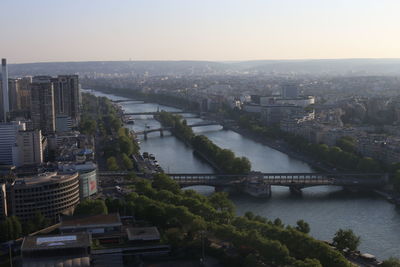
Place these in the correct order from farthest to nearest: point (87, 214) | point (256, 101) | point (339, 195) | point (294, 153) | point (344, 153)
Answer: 1. point (256, 101)
2. point (294, 153)
3. point (344, 153)
4. point (339, 195)
5. point (87, 214)

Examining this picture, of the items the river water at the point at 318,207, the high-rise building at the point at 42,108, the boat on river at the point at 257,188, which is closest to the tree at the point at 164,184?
the river water at the point at 318,207

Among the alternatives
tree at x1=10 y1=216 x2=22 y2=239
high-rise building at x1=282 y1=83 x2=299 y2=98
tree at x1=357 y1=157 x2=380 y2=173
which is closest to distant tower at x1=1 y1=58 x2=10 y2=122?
tree at x1=357 y1=157 x2=380 y2=173

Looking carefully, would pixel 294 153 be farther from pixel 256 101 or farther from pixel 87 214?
pixel 256 101

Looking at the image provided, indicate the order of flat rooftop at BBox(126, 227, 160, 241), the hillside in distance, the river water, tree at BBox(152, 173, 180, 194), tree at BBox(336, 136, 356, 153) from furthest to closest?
the hillside in distance → tree at BBox(336, 136, 356, 153) → tree at BBox(152, 173, 180, 194) → the river water → flat rooftop at BBox(126, 227, 160, 241)

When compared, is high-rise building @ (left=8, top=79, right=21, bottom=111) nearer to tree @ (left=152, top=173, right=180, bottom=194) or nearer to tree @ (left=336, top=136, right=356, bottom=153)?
tree @ (left=336, top=136, right=356, bottom=153)

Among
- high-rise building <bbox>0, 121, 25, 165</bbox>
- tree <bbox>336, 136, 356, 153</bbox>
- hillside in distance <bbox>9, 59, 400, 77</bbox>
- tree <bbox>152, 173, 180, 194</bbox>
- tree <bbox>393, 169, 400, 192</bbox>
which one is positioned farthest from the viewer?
hillside in distance <bbox>9, 59, 400, 77</bbox>

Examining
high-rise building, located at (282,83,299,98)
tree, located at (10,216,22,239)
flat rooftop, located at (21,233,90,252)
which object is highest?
high-rise building, located at (282,83,299,98)

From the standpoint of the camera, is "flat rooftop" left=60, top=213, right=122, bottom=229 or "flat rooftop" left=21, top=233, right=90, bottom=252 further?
"flat rooftop" left=60, top=213, right=122, bottom=229

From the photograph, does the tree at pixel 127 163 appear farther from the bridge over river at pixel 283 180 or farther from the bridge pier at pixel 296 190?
the bridge pier at pixel 296 190

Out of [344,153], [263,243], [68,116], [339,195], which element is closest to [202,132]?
[68,116]
